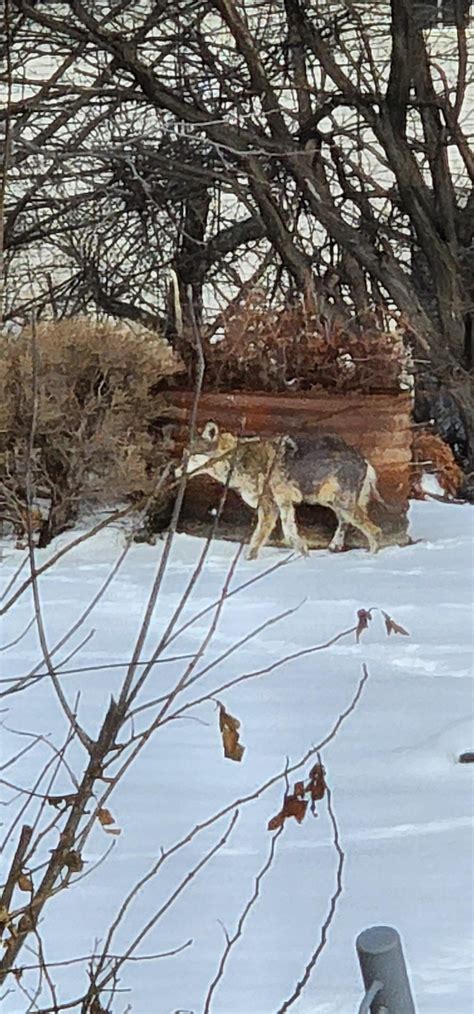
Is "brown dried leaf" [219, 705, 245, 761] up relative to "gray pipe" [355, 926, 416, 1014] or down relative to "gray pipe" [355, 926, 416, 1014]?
up

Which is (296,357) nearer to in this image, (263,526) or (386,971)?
(263,526)

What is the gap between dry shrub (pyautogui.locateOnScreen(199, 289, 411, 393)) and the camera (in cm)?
376

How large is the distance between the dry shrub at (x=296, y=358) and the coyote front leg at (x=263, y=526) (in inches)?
19.5

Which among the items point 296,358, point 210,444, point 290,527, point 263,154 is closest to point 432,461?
point 296,358

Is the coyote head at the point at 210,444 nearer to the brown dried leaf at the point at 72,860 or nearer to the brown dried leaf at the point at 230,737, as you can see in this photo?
the brown dried leaf at the point at 230,737

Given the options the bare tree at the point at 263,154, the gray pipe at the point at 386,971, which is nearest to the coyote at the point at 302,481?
the bare tree at the point at 263,154

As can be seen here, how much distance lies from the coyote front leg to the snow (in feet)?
0.49

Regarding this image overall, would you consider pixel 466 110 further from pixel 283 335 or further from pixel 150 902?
pixel 150 902

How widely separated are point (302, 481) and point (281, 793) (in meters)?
1.69

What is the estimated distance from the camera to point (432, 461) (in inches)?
169

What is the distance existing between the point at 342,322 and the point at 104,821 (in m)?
3.42

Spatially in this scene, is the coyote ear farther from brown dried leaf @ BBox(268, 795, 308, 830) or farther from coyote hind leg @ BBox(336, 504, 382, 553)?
brown dried leaf @ BBox(268, 795, 308, 830)

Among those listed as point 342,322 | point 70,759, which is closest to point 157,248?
point 342,322

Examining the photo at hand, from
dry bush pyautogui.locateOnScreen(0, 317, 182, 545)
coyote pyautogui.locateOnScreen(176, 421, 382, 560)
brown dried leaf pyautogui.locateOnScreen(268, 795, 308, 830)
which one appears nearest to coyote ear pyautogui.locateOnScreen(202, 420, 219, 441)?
coyote pyautogui.locateOnScreen(176, 421, 382, 560)
